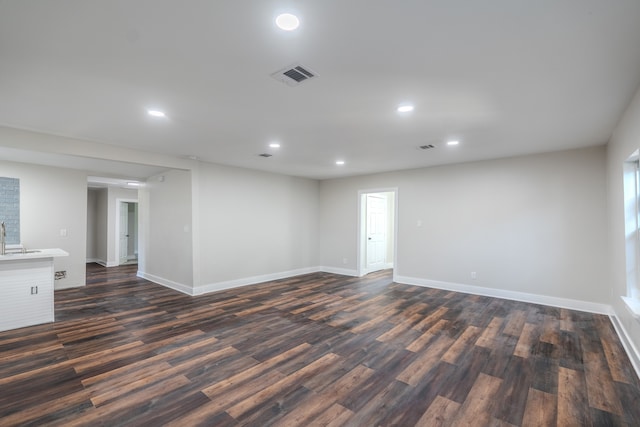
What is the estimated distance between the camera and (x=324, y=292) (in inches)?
218

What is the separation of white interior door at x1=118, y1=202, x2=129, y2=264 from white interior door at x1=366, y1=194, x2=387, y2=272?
23.3 ft

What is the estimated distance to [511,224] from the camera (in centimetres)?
504

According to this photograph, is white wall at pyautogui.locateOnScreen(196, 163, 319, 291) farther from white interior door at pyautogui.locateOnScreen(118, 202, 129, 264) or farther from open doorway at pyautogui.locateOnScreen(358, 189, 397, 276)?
white interior door at pyautogui.locateOnScreen(118, 202, 129, 264)

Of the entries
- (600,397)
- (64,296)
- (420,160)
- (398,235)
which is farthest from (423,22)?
(64,296)

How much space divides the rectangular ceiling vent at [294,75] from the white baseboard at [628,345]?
3683 mm

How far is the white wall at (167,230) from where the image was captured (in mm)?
5477

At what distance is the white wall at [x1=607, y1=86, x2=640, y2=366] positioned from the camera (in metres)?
2.73

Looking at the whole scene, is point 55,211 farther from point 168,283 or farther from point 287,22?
point 287,22

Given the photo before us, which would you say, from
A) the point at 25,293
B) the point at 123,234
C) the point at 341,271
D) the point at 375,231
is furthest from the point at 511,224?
the point at 123,234

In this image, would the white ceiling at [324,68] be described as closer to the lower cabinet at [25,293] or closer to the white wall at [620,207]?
the white wall at [620,207]

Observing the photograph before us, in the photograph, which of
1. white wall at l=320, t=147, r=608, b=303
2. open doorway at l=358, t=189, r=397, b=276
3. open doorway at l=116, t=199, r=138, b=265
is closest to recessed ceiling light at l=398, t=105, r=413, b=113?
white wall at l=320, t=147, r=608, b=303

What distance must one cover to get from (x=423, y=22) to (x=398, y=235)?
16.6ft

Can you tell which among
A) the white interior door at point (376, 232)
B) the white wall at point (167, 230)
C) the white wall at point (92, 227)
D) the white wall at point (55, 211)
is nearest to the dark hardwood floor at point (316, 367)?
the white wall at point (167, 230)

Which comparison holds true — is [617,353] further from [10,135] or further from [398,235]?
[10,135]
